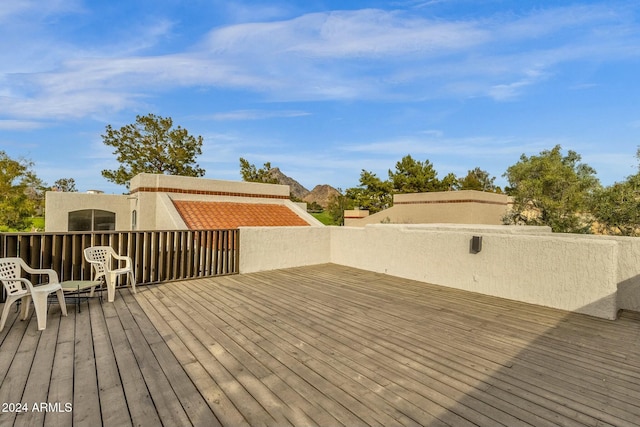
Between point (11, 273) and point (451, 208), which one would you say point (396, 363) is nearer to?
point (11, 273)

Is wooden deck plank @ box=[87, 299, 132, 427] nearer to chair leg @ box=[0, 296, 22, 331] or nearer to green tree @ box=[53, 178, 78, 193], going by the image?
chair leg @ box=[0, 296, 22, 331]

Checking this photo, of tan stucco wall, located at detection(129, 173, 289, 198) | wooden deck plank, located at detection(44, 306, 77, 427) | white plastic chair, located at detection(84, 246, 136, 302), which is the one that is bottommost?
wooden deck plank, located at detection(44, 306, 77, 427)

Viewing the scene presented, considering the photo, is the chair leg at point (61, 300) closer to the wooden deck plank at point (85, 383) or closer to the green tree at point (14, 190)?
the wooden deck plank at point (85, 383)

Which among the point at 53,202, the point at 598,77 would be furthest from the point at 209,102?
the point at 598,77

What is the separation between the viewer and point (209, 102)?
17344 mm

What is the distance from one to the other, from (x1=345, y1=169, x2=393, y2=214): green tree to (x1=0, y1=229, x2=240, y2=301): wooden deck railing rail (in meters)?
21.3

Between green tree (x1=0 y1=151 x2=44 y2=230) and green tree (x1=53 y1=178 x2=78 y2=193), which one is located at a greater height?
green tree (x1=53 y1=178 x2=78 y2=193)

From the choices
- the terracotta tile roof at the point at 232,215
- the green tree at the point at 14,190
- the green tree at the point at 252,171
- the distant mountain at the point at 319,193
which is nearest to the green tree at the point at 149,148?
the green tree at the point at 252,171

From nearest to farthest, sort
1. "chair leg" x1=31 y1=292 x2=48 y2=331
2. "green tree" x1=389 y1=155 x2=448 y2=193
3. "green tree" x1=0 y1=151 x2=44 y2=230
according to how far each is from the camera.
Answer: "chair leg" x1=31 y1=292 x2=48 y2=331, "green tree" x1=0 y1=151 x2=44 y2=230, "green tree" x1=389 y1=155 x2=448 y2=193

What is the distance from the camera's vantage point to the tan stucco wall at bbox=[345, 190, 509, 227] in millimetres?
15102

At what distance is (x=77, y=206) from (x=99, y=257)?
751 centimetres

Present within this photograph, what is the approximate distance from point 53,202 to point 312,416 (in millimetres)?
12421

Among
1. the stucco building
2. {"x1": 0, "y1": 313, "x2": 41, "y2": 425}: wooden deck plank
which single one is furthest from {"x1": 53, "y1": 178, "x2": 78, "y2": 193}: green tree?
{"x1": 0, "y1": 313, "x2": 41, "y2": 425}: wooden deck plank

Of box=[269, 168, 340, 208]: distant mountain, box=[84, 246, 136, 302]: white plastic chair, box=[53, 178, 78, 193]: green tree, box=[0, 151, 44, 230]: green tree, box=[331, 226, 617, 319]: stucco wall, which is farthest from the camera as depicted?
box=[269, 168, 340, 208]: distant mountain
